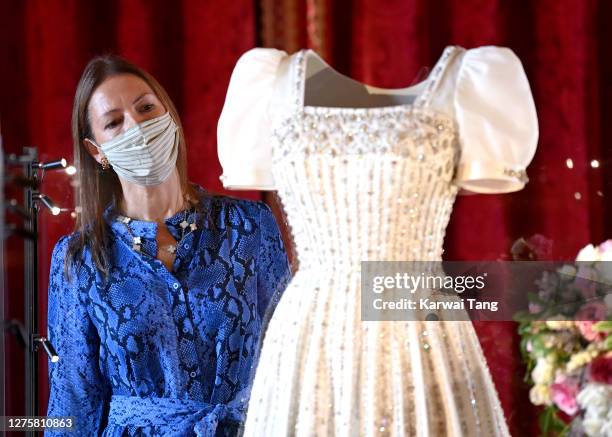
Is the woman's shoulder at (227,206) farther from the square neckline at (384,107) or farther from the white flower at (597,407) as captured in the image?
the white flower at (597,407)

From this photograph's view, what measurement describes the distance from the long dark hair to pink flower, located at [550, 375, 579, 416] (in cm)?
56

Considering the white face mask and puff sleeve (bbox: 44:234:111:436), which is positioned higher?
the white face mask

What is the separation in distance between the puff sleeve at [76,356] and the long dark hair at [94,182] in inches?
1.0

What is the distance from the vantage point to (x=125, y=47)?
4.29 feet

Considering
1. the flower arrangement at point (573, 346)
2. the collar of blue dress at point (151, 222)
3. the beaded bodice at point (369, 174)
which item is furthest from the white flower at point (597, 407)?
the collar of blue dress at point (151, 222)

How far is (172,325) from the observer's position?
3.96 ft

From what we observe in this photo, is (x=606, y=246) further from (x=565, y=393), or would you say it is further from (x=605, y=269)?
(x=565, y=393)

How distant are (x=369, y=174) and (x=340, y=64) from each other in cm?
32

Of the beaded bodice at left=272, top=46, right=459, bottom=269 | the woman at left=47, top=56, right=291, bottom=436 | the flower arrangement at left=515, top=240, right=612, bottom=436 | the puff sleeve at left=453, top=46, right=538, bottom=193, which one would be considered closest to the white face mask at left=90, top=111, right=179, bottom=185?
the woman at left=47, top=56, right=291, bottom=436

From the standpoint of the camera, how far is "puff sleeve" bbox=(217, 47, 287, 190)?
1.06 m

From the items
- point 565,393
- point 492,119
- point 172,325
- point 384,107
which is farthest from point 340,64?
point 565,393

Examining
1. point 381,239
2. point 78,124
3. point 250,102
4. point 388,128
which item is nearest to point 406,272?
point 381,239
